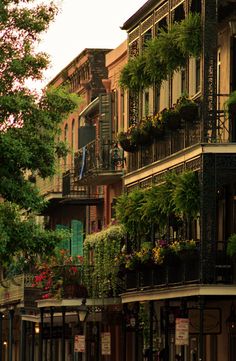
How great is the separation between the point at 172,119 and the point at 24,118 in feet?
12.2

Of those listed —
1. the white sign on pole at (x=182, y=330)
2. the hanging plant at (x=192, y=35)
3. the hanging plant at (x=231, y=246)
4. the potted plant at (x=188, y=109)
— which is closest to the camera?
the hanging plant at (x=231, y=246)

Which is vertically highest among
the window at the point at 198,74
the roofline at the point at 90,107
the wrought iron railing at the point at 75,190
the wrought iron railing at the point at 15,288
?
the roofline at the point at 90,107

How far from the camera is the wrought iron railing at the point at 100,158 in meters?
51.1

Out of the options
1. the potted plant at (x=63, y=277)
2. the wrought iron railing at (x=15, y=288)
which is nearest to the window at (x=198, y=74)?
the potted plant at (x=63, y=277)

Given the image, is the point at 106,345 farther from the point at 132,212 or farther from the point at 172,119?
the point at 172,119

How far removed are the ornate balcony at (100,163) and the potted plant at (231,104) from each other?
14.7 metres

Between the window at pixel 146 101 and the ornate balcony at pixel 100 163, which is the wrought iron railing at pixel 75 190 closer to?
the ornate balcony at pixel 100 163

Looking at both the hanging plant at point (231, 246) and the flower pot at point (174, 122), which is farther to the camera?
the flower pot at point (174, 122)

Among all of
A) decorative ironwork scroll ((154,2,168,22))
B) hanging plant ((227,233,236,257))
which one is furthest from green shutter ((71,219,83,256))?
hanging plant ((227,233,236,257))

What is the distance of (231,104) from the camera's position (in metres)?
35.9

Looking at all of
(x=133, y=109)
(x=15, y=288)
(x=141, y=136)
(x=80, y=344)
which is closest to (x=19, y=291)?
(x=15, y=288)

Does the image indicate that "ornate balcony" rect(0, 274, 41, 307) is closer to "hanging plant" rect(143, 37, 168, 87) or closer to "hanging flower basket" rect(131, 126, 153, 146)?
"hanging flower basket" rect(131, 126, 153, 146)

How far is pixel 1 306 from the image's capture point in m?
72.4

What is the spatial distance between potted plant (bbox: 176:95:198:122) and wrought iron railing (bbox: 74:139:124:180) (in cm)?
1271
